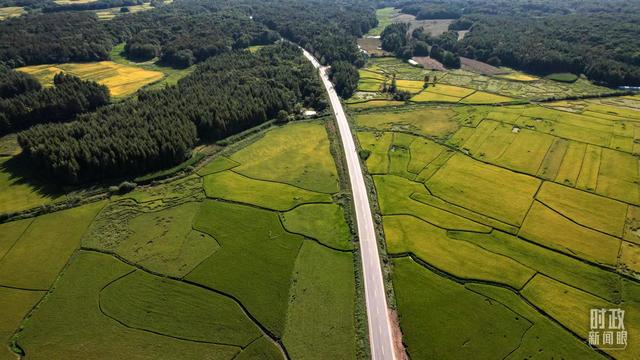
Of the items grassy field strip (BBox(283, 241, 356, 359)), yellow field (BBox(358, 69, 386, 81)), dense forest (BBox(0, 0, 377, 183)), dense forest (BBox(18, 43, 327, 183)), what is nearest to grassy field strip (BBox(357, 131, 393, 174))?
dense forest (BBox(0, 0, 377, 183))

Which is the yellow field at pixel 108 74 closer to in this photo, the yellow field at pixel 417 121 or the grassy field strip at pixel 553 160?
the yellow field at pixel 417 121

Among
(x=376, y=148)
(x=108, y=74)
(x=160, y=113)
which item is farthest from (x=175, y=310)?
(x=108, y=74)

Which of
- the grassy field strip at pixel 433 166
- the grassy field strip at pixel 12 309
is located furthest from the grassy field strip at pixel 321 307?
the grassy field strip at pixel 12 309

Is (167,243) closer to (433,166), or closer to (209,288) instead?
(209,288)

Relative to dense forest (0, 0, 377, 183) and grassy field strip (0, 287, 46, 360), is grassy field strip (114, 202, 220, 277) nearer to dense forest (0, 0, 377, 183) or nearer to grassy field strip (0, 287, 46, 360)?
grassy field strip (0, 287, 46, 360)

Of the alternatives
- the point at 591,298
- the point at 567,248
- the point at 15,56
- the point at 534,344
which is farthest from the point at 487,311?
the point at 15,56
